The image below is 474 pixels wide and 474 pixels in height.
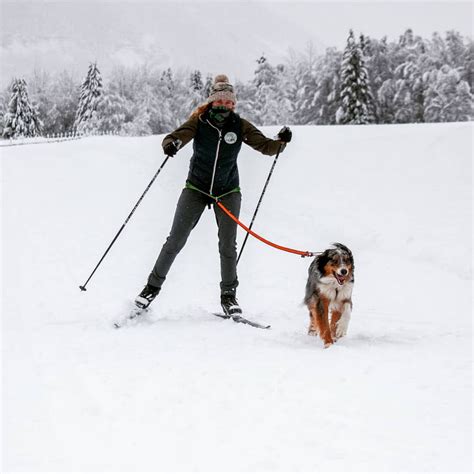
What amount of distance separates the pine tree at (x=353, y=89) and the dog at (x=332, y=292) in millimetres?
37614

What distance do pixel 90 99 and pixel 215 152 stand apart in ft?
192

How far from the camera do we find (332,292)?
5422 mm

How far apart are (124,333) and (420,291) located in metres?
5.44

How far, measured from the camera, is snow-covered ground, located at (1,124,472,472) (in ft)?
9.80

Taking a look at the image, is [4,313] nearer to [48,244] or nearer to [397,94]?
[48,244]

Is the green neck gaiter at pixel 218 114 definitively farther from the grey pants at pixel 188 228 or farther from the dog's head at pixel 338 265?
the dog's head at pixel 338 265

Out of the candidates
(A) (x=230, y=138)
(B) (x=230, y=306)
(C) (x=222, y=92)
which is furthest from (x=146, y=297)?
(C) (x=222, y=92)

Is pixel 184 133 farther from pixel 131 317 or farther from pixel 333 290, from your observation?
pixel 333 290

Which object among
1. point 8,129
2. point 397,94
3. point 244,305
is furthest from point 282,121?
point 244,305

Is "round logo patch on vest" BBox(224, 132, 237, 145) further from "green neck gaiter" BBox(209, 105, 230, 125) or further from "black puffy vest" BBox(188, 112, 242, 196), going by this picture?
"green neck gaiter" BBox(209, 105, 230, 125)

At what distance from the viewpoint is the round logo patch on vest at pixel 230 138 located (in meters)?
6.15

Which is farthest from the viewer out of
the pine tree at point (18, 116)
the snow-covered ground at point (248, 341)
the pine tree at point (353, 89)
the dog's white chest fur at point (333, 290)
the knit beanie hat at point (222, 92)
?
the pine tree at point (18, 116)

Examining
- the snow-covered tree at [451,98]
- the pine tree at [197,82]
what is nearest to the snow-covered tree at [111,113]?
the pine tree at [197,82]

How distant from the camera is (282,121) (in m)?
54.7
